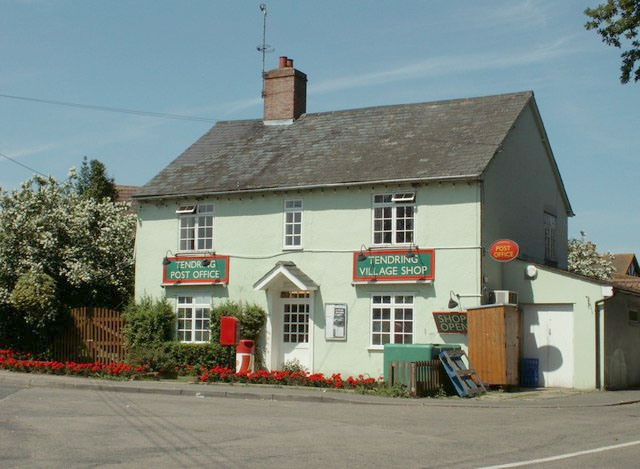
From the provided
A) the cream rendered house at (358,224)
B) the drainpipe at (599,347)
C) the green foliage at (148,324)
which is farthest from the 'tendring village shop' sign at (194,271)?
the drainpipe at (599,347)

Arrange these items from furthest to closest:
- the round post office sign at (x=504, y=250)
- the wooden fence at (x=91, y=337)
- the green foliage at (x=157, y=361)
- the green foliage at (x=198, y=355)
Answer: the wooden fence at (x=91, y=337), the green foliage at (x=198, y=355), the green foliage at (x=157, y=361), the round post office sign at (x=504, y=250)

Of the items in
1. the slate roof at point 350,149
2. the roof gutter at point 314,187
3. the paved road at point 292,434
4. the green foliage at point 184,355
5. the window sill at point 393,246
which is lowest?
the paved road at point 292,434

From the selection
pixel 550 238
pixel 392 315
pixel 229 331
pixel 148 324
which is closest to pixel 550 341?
pixel 392 315

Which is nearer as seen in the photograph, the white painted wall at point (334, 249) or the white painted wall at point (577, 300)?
the white painted wall at point (577, 300)

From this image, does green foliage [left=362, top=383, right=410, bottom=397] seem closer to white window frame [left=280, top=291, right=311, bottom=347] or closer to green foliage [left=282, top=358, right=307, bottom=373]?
green foliage [left=282, top=358, right=307, bottom=373]

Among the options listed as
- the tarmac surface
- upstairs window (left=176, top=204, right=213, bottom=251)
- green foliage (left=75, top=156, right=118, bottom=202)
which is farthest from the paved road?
green foliage (left=75, top=156, right=118, bottom=202)

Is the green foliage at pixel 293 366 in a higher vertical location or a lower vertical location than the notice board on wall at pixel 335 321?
lower

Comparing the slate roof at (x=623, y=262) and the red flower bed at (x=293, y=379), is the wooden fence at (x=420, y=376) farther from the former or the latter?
the slate roof at (x=623, y=262)

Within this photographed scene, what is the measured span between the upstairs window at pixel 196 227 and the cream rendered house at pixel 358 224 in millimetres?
44

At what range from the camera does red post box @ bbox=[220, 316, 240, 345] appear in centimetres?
2423

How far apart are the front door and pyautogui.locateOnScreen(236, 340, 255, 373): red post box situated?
1.68m

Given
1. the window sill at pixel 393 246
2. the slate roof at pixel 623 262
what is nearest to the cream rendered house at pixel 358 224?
the window sill at pixel 393 246

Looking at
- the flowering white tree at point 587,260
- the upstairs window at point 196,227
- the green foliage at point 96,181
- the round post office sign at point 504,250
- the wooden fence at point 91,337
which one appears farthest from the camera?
the flowering white tree at point 587,260

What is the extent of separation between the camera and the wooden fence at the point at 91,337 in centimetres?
2822
